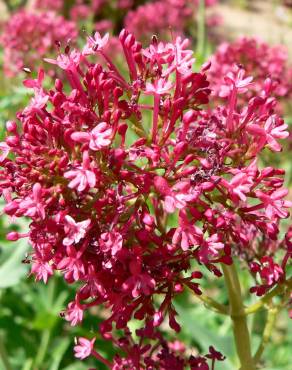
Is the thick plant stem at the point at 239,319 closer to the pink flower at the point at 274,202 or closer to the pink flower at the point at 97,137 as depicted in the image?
the pink flower at the point at 274,202

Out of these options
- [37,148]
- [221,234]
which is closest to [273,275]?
[221,234]

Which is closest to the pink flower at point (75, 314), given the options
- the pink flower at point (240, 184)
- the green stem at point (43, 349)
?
the pink flower at point (240, 184)

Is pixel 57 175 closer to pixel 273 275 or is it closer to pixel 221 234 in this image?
pixel 221 234

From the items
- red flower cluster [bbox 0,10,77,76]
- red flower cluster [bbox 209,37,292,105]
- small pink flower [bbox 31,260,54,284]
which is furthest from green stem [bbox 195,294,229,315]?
red flower cluster [bbox 0,10,77,76]

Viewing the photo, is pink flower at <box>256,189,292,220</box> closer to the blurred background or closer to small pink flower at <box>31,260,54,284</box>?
small pink flower at <box>31,260,54,284</box>

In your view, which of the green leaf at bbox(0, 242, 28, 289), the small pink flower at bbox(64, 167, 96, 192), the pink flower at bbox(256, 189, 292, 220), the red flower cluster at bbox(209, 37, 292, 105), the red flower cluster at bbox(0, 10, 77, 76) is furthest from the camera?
the red flower cluster at bbox(0, 10, 77, 76)

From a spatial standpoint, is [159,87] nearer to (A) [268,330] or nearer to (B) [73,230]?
(B) [73,230]
